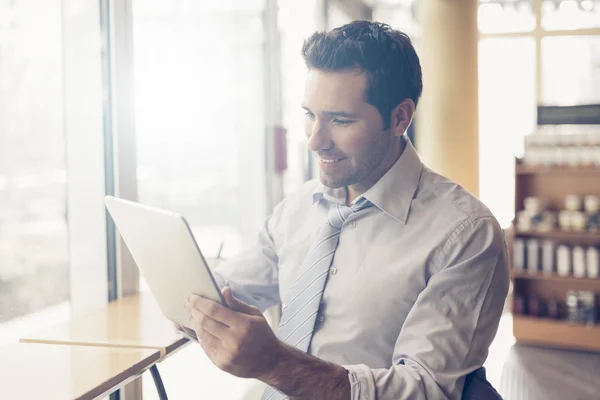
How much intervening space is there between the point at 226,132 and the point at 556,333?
2698mm

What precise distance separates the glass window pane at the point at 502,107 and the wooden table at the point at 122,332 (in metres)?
5.94

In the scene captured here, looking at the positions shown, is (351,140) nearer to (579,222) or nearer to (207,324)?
(207,324)

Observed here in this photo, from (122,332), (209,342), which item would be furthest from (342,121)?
(122,332)

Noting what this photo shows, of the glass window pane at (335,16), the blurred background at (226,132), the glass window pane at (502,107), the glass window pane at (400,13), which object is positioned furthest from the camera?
the glass window pane at (400,13)

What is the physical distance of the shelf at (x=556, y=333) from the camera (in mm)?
4410

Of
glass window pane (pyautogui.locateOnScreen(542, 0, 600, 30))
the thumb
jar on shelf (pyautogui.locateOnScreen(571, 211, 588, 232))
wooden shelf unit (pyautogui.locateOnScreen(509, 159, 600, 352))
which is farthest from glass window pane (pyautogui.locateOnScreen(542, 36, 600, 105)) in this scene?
the thumb

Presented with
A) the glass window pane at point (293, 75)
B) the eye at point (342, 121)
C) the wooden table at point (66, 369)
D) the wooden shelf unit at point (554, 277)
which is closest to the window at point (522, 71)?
the wooden shelf unit at point (554, 277)

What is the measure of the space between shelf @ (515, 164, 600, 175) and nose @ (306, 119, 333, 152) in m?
3.31

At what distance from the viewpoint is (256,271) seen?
1822 millimetres

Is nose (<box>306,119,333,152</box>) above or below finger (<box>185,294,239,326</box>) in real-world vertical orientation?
above

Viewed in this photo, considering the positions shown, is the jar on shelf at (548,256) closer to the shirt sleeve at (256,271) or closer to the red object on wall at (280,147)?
the red object on wall at (280,147)

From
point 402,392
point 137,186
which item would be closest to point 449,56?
point 137,186

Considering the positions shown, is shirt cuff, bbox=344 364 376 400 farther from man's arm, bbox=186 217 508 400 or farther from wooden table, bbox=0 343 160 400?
wooden table, bbox=0 343 160 400

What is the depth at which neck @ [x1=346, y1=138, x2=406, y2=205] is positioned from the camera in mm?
1630
